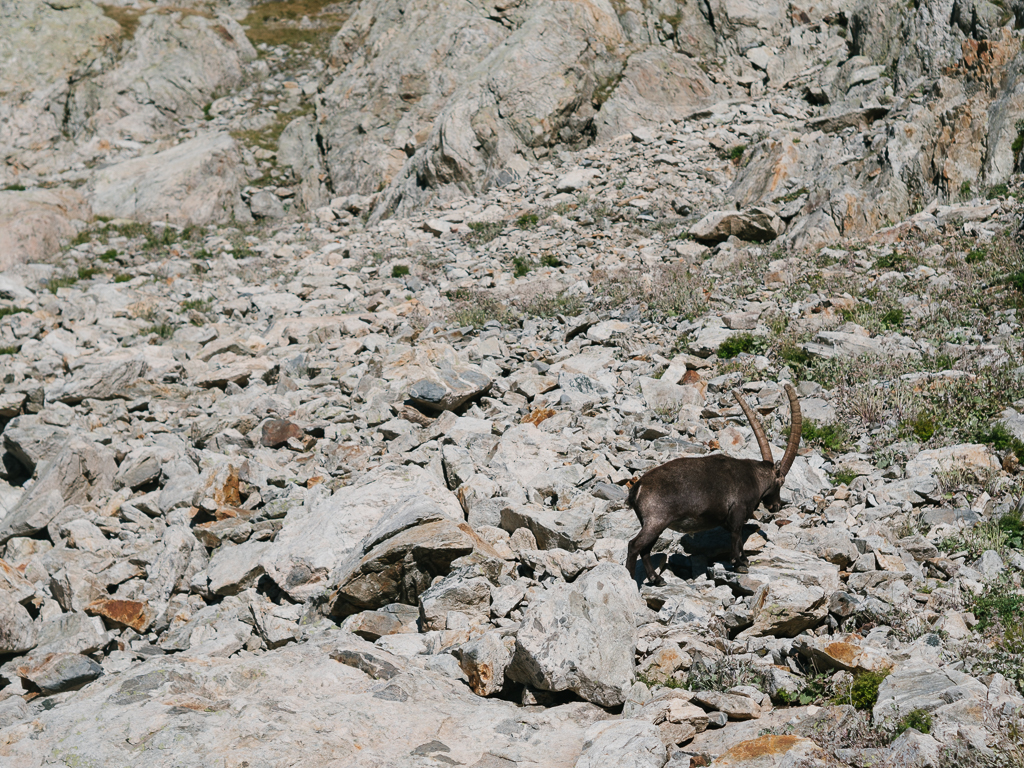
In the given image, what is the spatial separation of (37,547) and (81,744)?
18.1 feet

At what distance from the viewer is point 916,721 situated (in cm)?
414

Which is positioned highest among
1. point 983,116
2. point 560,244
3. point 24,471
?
point 983,116

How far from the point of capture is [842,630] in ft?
18.2

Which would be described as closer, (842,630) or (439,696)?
(439,696)

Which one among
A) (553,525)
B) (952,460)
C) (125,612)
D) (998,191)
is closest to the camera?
(553,525)

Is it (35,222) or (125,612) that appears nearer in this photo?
(125,612)

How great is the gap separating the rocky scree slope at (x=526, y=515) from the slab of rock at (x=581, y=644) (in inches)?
0.9

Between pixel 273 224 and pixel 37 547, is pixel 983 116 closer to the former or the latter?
pixel 37 547

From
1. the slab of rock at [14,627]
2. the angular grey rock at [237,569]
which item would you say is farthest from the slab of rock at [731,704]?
the slab of rock at [14,627]

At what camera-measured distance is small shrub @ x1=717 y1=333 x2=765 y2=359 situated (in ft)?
36.2

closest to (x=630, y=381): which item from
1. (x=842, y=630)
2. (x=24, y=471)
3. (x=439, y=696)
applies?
(x=842, y=630)

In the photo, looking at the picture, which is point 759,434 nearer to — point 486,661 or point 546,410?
point 546,410

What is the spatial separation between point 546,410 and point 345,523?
3.58 metres

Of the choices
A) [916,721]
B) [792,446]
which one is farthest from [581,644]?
[792,446]
